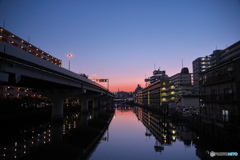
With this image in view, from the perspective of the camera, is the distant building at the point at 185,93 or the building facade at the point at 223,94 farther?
the distant building at the point at 185,93

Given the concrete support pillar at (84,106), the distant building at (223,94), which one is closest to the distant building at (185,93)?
the distant building at (223,94)

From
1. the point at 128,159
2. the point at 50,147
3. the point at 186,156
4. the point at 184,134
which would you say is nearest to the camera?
the point at 128,159

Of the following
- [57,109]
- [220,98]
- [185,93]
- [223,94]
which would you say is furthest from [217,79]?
[185,93]

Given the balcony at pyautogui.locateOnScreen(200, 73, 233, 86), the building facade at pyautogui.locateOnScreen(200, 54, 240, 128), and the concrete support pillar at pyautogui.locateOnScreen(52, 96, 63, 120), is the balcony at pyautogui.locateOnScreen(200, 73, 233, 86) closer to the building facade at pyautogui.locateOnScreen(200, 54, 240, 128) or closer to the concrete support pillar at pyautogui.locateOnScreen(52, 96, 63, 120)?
the building facade at pyautogui.locateOnScreen(200, 54, 240, 128)

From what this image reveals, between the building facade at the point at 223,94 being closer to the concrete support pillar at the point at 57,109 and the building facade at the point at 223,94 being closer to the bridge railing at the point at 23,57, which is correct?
the bridge railing at the point at 23,57

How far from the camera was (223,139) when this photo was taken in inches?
862

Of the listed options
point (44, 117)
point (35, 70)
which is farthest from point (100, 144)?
point (44, 117)

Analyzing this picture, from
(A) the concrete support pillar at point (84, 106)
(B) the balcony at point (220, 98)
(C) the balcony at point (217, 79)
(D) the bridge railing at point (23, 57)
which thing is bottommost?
(A) the concrete support pillar at point (84, 106)

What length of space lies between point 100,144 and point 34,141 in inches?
350

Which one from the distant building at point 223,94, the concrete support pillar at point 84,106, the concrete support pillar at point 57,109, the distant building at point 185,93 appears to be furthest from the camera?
the concrete support pillar at point 84,106

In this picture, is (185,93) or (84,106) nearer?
(84,106)

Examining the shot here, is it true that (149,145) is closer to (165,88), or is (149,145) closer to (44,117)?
(44,117)

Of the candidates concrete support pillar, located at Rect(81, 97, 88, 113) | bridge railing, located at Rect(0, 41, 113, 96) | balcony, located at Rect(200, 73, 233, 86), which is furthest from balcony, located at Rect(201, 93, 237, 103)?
concrete support pillar, located at Rect(81, 97, 88, 113)

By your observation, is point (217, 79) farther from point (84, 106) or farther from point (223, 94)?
point (84, 106)
